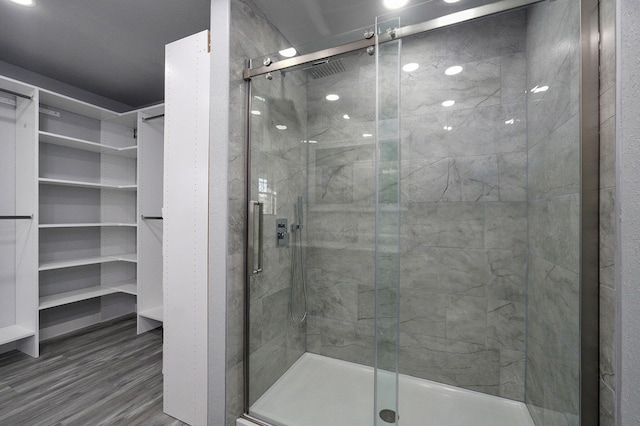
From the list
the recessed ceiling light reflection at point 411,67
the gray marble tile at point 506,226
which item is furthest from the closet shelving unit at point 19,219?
the gray marble tile at point 506,226

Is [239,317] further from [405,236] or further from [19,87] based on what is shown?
[19,87]

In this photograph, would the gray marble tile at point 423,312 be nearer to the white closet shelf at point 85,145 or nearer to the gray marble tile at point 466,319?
the gray marble tile at point 466,319

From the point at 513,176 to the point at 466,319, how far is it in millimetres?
987

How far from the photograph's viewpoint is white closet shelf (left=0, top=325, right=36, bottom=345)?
2214 mm

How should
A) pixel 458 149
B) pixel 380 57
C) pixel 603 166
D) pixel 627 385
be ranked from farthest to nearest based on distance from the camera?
pixel 458 149 < pixel 380 57 < pixel 603 166 < pixel 627 385

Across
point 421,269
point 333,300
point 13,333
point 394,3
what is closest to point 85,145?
point 13,333

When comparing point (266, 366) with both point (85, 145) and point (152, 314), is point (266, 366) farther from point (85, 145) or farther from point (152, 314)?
point (85, 145)

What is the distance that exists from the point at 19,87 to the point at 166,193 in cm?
193

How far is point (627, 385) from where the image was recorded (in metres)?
0.76

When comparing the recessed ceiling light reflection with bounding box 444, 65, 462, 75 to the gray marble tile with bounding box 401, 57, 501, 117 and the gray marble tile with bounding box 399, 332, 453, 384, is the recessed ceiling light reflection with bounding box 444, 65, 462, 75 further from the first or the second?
the gray marble tile with bounding box 399, 332, 453, 384

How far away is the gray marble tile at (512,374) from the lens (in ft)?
5.62

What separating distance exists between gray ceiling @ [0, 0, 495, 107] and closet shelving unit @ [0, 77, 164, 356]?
34cm

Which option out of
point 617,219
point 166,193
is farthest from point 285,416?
point 617,219

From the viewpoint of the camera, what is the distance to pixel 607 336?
84cm
